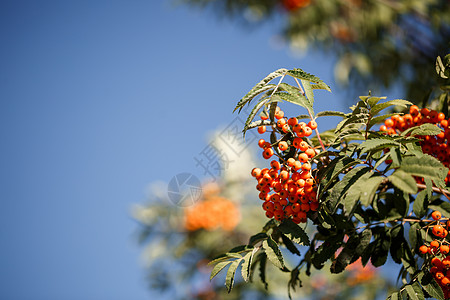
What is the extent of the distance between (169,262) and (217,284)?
0.55m

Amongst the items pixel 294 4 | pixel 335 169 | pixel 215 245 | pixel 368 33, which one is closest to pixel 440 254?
pixel 335 169

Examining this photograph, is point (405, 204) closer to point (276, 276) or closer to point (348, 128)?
point (348, 128)

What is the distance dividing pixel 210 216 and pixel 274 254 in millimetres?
2786

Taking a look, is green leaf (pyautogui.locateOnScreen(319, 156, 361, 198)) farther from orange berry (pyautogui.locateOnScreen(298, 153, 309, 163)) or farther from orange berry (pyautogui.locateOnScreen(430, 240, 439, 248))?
orange berry (pyautogui.locateOnScreen(430, 240, 439, 248))

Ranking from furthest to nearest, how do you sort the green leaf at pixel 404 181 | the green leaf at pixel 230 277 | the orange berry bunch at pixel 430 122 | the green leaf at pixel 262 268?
the green leaf at pixel 262 268
the orange berry bunch at pixel 430 122
the green leaf at pixel 230 277
the green leaf at pixel 404 181

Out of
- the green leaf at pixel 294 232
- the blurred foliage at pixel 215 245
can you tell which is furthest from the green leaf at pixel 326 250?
the blurred foliage at pixel 215 245

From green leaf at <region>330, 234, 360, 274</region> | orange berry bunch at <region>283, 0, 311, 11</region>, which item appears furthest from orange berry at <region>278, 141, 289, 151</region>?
orange berry bunch at <region>283, 0, 311, 11</region>

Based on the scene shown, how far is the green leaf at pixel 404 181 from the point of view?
2.54 ft

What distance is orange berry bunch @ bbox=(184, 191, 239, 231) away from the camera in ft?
12.2

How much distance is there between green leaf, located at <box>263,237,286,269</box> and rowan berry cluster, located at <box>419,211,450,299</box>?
15.3 inches

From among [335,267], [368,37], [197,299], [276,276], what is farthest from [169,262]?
[368,37]

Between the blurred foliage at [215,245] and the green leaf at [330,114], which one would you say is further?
the blurred foliage at [215,245]

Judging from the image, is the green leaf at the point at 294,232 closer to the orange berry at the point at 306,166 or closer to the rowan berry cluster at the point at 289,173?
the rowan berry cluster at the point at 289,173

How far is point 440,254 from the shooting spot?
95 cm
